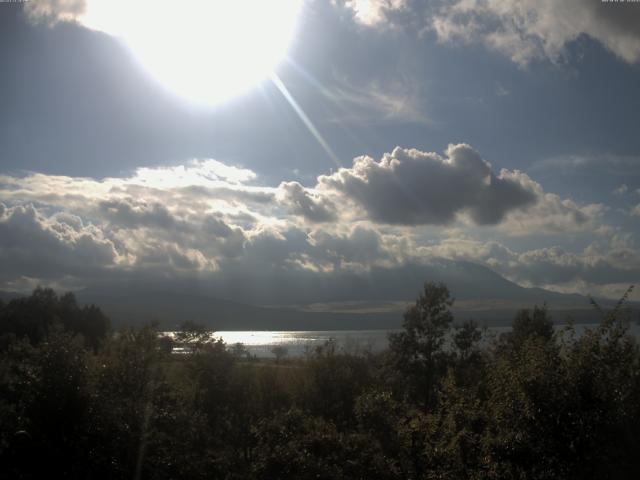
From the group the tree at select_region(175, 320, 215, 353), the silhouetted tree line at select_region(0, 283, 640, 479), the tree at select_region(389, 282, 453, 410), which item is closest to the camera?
the silhouetted tree line at select_region(0, 283, 640, 479)

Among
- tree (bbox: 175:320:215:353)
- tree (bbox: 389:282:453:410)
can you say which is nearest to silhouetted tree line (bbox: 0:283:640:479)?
tree (bbox: 175:320:215:353)

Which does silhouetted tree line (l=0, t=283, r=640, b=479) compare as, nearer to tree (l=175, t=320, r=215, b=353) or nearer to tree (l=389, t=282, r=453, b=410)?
tree (l=175, t=320, r=215, b=353)

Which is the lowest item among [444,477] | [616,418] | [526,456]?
[444,477]

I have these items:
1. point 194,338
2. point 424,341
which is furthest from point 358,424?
point 194,338

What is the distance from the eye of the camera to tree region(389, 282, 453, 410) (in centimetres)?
4169

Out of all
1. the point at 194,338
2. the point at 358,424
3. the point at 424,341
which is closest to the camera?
the point at 358,424

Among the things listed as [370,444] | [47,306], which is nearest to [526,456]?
[370,444]

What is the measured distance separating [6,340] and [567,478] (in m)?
74.2

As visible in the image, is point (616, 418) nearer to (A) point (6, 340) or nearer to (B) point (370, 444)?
(B) point (370, 444)

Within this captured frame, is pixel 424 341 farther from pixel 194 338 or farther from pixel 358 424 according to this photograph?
pixel 358 424

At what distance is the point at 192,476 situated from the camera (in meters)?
18.8

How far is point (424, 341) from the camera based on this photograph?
139 feet

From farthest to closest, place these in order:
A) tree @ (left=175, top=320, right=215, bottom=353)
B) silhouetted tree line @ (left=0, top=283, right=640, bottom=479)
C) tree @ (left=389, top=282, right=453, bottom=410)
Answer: tree @ (left=175, top=320, right=215, bottom=353) < tree @ (left=389, top=282, right=453, bottom=410) < silhouetted tree line @ (left=0, top=283, right=640, bottom=479)

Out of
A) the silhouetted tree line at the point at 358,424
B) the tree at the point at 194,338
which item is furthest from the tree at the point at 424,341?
the silhouetted tree line at the point at 358,424
